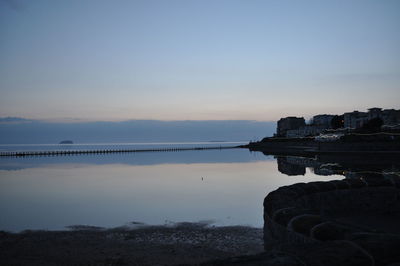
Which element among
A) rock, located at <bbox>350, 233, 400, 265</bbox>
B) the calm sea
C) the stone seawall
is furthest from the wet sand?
rock, located at <bbox>350, 233, 400, 265</bbox>

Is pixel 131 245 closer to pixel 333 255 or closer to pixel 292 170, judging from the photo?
pixel 333 255

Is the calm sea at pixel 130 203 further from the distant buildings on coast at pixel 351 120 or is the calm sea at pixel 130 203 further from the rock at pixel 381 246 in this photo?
the distant buildings on coast at pixel 351 120

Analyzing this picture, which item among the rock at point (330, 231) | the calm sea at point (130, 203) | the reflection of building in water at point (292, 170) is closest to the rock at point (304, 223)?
the rock at point (330, 231)

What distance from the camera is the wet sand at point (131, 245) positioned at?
888cm

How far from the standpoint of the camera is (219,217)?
48.4 ft

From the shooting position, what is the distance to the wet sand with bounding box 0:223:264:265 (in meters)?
8.88

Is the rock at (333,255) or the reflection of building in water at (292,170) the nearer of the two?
the rock at (333,255)

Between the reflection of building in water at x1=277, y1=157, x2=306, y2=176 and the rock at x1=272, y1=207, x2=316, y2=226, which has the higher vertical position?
the rock at x1=272, y1=207, x2=316, y2=226

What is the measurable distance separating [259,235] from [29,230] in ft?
31.0

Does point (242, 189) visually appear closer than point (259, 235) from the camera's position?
No

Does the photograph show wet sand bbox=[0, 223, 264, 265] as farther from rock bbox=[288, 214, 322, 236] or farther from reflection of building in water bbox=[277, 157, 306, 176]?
reflection of building in water bbox=[277, 157, 306, 176]

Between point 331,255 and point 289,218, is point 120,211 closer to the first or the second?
point 289,218

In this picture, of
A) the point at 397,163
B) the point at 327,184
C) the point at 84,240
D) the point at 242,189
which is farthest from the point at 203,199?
the point at 397,163

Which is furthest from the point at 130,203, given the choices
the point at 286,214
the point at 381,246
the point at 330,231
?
the point at 381,246
